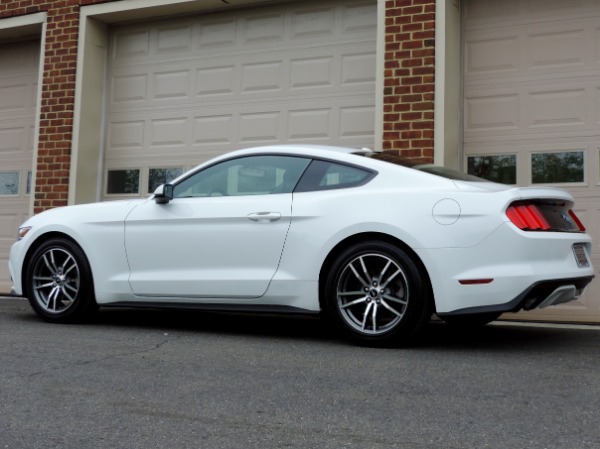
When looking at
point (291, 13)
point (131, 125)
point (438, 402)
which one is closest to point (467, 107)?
point (291, 13)

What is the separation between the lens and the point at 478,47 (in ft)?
26.5

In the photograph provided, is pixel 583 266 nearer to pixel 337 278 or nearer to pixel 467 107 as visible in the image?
pixel 337 278

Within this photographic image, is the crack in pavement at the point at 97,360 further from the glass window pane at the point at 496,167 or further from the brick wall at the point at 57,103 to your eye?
the brick wall at the point at 57,103

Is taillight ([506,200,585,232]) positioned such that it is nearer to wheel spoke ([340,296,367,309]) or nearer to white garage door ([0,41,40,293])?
wheel spoke ([340,296,367,309])

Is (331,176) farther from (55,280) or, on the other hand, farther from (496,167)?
(496,167)

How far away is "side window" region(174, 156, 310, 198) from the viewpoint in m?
5.57

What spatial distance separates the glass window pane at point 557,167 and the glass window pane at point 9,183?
7105 mm

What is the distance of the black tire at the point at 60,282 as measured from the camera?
6.10 meters

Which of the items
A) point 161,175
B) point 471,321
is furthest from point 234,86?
point 471,321

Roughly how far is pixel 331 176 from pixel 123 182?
531 centimetres

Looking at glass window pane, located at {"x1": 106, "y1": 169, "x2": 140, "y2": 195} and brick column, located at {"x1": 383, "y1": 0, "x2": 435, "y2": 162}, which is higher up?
brick column, located at {"x1": 383, "y1": 0, "x2": 435, "y2": 162}

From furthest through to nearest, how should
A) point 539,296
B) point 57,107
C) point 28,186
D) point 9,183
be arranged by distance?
point 9,183
point 28,186
point 57,107
point 539,296

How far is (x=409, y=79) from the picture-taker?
793 cm

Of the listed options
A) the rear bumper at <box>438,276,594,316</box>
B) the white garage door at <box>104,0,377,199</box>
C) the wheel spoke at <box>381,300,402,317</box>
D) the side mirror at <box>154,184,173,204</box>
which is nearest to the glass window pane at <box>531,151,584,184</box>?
the white garage door at <box>104,0,377,199</box>
